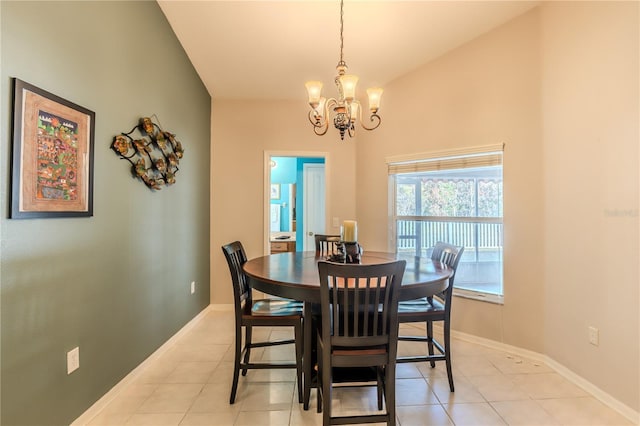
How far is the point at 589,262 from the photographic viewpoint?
2098 millimetres

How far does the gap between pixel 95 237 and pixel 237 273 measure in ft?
2.82

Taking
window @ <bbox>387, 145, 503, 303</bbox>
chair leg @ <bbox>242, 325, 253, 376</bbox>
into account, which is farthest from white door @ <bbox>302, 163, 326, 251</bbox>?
chair leg @ <bbox>242, 325, 253, 376</bbox>

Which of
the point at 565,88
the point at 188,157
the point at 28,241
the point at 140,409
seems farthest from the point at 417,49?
the point at 140,409

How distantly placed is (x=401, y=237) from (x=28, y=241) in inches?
120

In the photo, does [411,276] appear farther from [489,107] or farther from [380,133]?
[380,133]

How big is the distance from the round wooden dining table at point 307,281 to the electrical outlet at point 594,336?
101cm

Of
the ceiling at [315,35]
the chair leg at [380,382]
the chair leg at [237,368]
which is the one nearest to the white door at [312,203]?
the ceiling at [315,35]

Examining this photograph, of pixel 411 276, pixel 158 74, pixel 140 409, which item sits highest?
pixel 158 74

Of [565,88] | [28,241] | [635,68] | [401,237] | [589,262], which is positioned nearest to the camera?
[28,241]

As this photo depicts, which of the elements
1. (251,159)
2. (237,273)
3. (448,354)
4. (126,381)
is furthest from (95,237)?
(448,354)

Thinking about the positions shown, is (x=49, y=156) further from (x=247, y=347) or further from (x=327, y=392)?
(x=327, y=392)

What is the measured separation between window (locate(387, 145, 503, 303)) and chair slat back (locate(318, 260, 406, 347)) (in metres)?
1.69

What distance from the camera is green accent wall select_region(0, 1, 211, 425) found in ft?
4.55

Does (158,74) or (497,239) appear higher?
(158,74)
